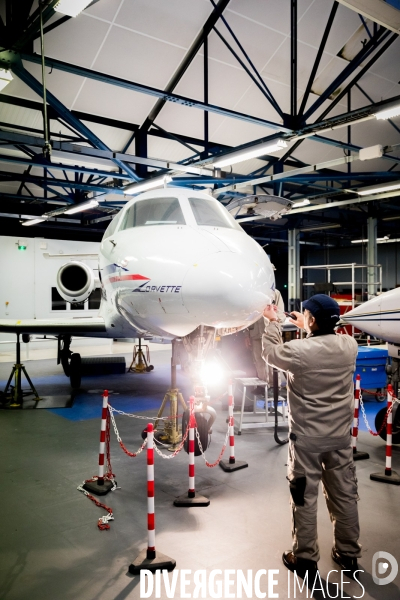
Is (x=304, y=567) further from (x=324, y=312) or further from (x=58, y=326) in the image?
(x=58, y=326)

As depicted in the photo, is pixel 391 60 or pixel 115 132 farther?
pixel 115 132

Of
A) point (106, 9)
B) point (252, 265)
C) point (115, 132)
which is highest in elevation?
point (106, 9)

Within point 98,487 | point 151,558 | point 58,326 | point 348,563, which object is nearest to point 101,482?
point 98,487

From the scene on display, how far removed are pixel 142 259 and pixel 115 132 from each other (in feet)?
29.2

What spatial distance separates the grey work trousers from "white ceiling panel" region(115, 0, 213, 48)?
8927 millimetres

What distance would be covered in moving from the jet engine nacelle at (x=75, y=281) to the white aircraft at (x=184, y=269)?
14.9 ft

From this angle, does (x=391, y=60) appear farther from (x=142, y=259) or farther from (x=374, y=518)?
(x=374, y=518)

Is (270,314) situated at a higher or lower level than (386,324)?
higher

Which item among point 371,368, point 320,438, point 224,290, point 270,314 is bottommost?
point 371,368

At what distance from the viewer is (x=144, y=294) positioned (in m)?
5.31

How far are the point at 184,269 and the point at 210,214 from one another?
1.65 metres

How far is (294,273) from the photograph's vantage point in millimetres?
23906

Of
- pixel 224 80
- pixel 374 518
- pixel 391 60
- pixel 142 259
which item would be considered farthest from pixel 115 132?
pixel 374 518

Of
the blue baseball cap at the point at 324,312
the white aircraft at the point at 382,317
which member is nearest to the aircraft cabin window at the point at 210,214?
the blue baseball cap at the point at 324,312
